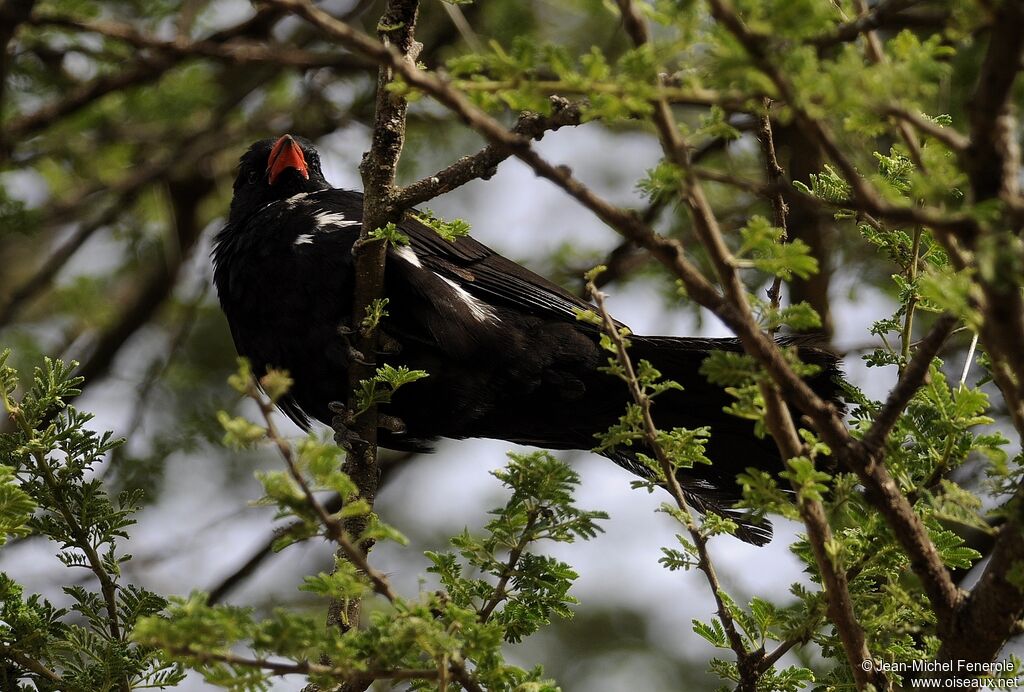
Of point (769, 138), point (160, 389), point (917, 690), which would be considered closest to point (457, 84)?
point (769, 138)

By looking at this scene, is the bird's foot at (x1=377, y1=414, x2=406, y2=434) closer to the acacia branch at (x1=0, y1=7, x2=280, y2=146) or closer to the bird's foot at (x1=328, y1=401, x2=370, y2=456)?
the bird's foot at (x1=328, y1=401, x2=370, y2=456)

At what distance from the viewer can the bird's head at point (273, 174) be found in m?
5.56

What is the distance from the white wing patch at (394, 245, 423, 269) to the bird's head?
128 cm

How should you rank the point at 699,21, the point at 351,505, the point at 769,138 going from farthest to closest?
the point at 769,138 → the point at 351,505 → the point at 699,21

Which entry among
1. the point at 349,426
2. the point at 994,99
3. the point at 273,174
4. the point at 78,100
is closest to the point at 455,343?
the point at 349,426

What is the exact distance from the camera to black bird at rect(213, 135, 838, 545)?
4.37m

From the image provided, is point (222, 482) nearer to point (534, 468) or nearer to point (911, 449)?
point (534, 468)

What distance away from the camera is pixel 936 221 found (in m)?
1.89

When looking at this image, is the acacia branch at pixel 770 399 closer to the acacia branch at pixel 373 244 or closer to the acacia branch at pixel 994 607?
the acacia branch at pixel 994 607

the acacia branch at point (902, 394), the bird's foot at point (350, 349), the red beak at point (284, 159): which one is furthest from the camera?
the red beak at point (284, 159)

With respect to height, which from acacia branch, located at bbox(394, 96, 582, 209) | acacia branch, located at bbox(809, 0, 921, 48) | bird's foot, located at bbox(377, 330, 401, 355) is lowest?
acacia branch, located at bbox(809, 0, 921, 48)

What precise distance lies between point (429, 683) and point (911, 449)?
1495 mm

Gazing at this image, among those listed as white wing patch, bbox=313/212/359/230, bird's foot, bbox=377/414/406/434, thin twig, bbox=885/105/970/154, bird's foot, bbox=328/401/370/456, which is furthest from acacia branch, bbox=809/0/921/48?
bird's foot, bbox=377/414/406/434

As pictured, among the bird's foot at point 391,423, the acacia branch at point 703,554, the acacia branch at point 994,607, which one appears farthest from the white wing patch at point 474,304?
the acacia branch at point 994,607
